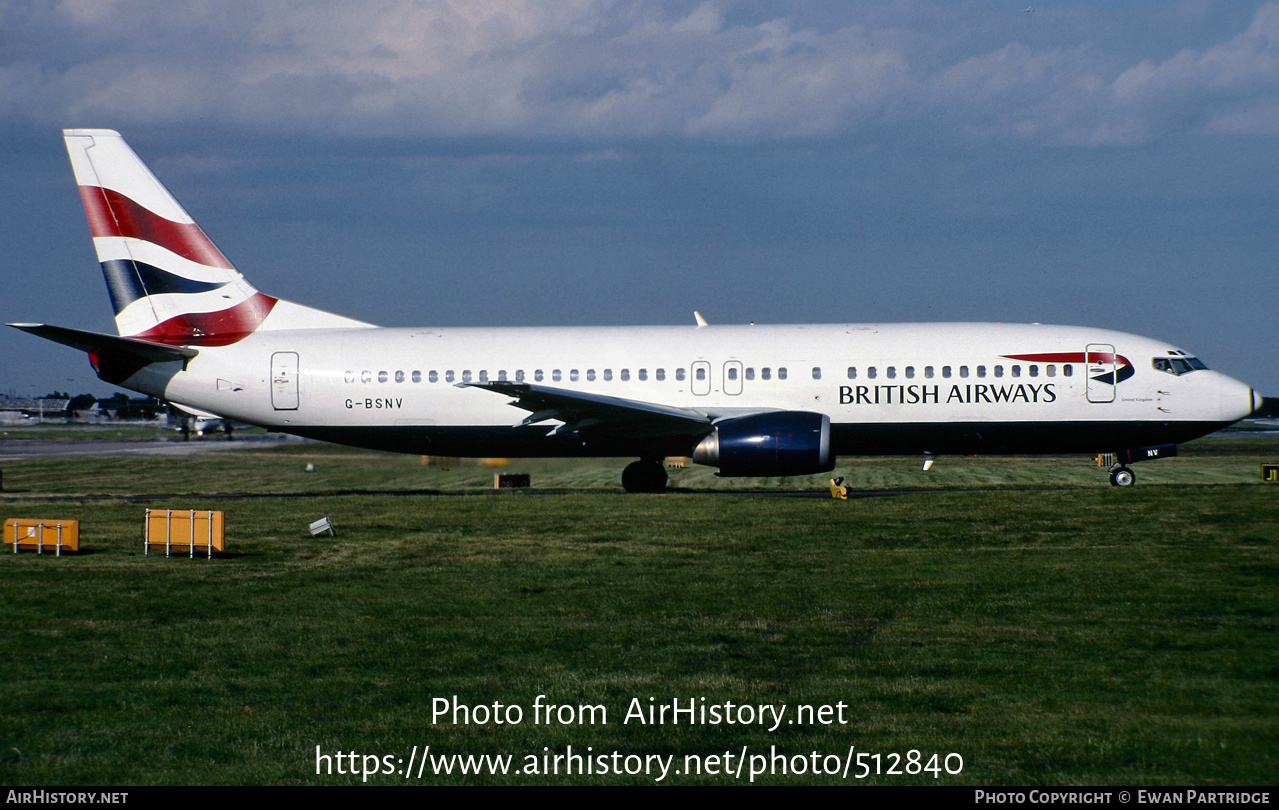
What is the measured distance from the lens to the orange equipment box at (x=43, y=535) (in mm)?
18844

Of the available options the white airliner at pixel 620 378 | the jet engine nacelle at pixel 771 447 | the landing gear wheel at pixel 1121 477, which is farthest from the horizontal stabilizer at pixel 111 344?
the landing gear wheel at pixel 1121 477

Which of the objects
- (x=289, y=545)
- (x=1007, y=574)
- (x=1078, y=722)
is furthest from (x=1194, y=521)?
(x=289, y=545)

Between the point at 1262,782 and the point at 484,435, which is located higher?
the point at 484,435

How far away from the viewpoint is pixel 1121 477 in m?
28.7

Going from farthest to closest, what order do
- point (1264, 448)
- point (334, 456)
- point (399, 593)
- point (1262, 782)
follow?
point (1264, 448) < point (334, 456) < point (399, 593) < point (1262, 782)

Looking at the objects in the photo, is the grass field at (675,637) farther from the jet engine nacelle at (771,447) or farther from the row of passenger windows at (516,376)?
the row of passenger windows at (516,376)

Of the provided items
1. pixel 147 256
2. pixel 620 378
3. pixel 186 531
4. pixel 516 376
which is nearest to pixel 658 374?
pixel 620 378

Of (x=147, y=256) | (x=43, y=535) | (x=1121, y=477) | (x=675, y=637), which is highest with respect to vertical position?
(x=147, y=256)

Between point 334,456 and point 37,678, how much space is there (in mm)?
22776

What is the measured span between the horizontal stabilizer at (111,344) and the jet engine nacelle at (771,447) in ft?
45.0

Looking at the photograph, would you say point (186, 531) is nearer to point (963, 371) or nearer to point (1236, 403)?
point (963, 371)

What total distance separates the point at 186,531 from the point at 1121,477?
22.3m

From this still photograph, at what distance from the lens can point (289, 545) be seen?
19.5 m

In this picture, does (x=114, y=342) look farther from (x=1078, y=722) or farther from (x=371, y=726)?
(x=1078, y=722)
